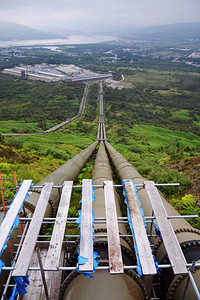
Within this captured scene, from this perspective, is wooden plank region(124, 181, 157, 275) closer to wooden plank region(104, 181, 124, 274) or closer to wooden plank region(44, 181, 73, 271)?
wooden plank region(104, 181, 124, 274)

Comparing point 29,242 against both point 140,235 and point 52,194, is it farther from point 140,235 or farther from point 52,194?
point 52,194

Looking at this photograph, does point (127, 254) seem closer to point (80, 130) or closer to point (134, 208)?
point (134, 208)

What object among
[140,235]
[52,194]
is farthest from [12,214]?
[52,194]

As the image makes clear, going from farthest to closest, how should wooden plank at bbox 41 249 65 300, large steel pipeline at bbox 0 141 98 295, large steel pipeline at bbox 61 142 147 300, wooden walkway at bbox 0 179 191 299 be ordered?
large steel pipeline at bbox 0 141 98 295
wooden plank at bbox 41 249 65 300
large steel pipeline at bbox 61 142 147 300
wooden walkway at bbox 0 179 191 299

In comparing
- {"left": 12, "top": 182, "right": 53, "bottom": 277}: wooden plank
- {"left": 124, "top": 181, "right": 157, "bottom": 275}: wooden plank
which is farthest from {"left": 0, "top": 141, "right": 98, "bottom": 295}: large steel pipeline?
{"left": 124, "top": 181, "right": 157, "bottom": 275}: wooden plank

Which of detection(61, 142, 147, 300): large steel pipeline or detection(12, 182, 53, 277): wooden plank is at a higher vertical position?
detection(12, 182, 53, 277): wooden plank

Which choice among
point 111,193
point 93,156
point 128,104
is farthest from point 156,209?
point 128,104

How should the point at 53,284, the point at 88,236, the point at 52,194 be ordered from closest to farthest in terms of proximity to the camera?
the point at 88,236 → the point at 53,284 → the point at 52,194
